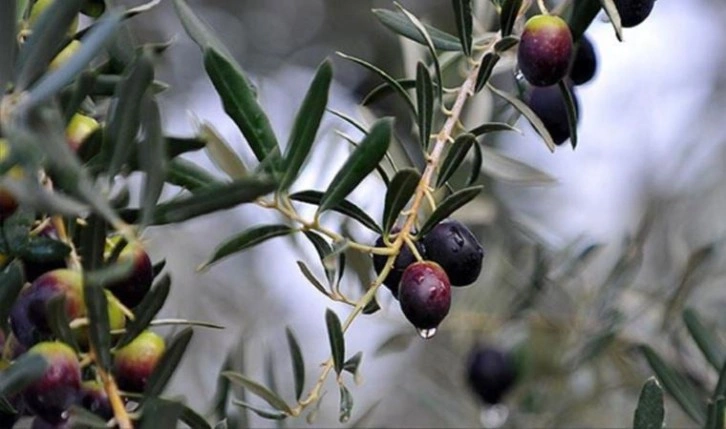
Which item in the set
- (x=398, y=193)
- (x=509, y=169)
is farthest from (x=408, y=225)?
(x=509, y=169)

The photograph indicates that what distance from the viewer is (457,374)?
6.48 ft

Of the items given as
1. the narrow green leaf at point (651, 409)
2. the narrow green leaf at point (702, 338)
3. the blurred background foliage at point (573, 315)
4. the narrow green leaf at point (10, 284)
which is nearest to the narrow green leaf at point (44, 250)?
the narrow green leaf at point (10, 284)

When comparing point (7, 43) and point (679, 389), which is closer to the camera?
point (7, 43)

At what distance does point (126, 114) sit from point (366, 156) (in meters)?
0.12

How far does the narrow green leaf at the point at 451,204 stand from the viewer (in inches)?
23.3

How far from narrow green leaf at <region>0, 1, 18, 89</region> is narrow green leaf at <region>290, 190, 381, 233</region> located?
0.16 m

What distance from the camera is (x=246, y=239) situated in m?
0.61

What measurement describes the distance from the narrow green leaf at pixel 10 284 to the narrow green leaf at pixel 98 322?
0.14 ft

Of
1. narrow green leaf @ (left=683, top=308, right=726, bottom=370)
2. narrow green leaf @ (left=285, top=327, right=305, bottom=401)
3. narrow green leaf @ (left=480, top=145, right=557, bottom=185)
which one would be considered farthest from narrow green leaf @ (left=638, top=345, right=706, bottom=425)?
narrow green leaf @ (left=285, top=327, right=305, bottom=401)

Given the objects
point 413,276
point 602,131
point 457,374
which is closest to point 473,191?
point 413,276

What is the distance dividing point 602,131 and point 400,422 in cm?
102

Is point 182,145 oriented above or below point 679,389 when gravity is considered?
above

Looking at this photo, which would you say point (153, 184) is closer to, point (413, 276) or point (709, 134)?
point (413, 276)

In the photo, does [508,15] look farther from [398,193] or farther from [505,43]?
[398,193]
